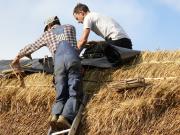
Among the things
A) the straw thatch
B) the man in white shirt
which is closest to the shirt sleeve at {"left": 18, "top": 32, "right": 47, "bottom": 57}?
the straw thatch

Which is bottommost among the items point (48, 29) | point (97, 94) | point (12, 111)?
point (12, 111)

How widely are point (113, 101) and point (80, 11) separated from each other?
1.71 meters

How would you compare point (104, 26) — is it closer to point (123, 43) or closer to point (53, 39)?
point (123, 43)

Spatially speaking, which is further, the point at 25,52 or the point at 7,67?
the point at 7,67

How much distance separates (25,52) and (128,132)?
1.76 m

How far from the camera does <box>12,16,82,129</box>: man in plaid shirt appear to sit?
5805 millimetres

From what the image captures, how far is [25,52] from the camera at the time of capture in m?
6.61

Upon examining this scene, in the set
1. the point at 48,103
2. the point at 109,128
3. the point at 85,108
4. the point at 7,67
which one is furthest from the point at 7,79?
the point at 109,128

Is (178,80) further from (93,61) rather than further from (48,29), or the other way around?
(48,29)

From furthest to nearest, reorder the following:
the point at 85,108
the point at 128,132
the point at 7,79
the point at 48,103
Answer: the point at 7,79 < the point at 48,103 < the point at 85,108 < the point at 128,132

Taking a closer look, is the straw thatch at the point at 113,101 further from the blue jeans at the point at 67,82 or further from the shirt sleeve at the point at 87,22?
the shirt sleeve at the point at 87,22

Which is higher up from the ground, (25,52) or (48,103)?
(25,52)

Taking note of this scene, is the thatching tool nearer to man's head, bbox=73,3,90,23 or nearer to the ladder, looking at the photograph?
the ladder

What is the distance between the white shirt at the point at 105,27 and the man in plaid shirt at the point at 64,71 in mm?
663
